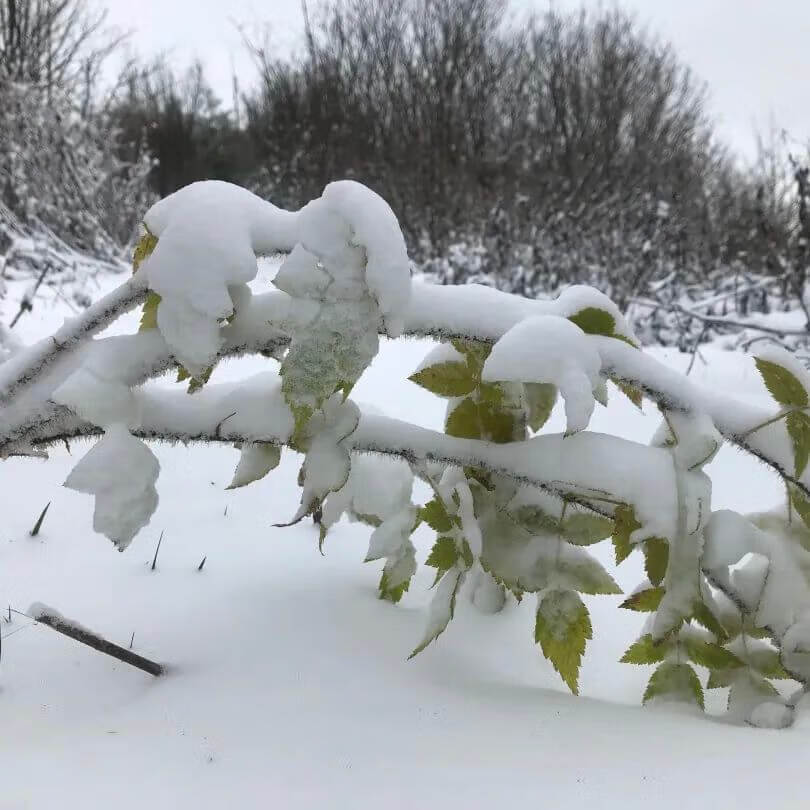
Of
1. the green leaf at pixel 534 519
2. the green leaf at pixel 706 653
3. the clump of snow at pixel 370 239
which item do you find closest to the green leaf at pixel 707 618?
the green leaf at pixel 706 653

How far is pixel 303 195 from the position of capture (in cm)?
1102

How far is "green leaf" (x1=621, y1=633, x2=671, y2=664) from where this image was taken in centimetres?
62

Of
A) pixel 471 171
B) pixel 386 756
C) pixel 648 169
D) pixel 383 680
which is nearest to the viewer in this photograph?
pixel 386 756

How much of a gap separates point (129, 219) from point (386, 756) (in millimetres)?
7418

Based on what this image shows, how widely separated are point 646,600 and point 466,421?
9.0 inches

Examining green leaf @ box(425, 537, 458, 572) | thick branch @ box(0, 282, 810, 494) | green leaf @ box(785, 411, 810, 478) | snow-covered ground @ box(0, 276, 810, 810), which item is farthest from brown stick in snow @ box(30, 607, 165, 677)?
green leaf @ box(785, 411, 810, 478)

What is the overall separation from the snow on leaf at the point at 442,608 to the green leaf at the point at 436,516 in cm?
4

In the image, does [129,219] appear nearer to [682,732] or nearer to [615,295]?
[615,295]

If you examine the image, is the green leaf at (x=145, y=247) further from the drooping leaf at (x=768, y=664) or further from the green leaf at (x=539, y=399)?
the drooping leaf at (x=768, y=664)

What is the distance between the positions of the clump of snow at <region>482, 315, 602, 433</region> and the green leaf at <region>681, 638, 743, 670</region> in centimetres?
26

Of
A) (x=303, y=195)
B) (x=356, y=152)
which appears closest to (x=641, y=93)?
(x=356, y=152)

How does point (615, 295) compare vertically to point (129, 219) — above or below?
below

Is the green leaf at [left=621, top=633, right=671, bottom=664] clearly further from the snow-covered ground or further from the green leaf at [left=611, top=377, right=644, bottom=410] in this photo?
the green leaf at [left=611, top=377, right=644, bottom=410]

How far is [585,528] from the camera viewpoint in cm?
64
